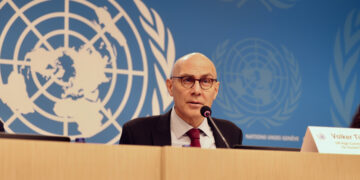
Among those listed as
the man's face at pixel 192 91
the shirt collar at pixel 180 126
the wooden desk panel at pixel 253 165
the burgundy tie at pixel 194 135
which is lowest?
the wooden desk panel at pixel 253 165

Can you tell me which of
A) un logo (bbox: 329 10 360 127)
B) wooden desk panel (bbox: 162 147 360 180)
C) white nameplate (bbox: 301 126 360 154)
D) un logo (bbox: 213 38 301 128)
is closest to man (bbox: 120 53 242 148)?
un logo (bbox: 213 38 301 128)

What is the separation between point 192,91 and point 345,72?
1.97 meters

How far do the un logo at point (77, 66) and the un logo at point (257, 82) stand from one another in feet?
1.63

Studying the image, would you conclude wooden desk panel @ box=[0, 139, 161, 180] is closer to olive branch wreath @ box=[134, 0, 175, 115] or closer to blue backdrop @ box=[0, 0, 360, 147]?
blue backdrop @ box=[0, 0, 360, 147]

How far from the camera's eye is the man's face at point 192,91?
9.34ft

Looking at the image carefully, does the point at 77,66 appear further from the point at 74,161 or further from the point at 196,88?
the point at 74,161

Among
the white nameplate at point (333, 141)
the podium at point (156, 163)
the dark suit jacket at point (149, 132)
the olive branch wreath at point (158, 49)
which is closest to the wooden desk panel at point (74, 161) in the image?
the podium at point (156, 163)

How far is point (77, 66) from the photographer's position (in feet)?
11.3

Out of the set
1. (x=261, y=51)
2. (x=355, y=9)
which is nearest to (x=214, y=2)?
(x=261, y=51)

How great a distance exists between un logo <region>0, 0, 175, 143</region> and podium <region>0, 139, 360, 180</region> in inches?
80.0

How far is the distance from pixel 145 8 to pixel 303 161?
7.84ft

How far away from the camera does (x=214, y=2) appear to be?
12.8 feet

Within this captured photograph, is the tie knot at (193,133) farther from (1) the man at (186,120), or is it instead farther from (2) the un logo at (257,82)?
(2) the un logo at (257,82)

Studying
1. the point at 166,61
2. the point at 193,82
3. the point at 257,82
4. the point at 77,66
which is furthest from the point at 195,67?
the point at 257,82
